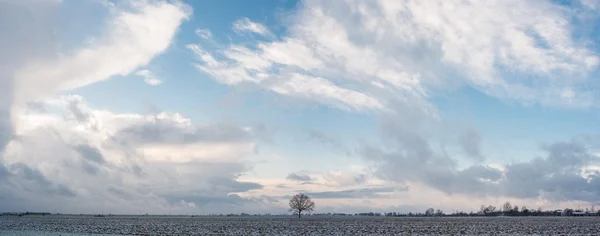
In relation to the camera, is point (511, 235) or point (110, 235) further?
point (110, 235)

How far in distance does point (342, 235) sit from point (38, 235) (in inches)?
1890

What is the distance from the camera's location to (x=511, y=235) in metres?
68.3

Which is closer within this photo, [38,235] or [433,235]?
[433,235]

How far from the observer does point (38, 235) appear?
243 ft

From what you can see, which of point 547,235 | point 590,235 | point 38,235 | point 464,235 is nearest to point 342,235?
point 464,235

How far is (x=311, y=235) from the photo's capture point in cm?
7038

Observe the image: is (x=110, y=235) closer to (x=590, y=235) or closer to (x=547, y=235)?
(x=547, y=235)

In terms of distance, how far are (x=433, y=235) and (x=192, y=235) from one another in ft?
119

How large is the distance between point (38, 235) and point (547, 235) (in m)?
78.1

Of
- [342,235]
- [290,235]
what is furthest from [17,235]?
[342,235]

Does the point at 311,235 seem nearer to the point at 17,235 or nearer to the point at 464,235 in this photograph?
the point at 464,235

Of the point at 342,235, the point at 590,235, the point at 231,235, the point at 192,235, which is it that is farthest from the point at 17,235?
the point at 590,235

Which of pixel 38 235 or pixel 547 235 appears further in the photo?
pixel 38 235

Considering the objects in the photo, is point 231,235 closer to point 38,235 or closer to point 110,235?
point 110,235
